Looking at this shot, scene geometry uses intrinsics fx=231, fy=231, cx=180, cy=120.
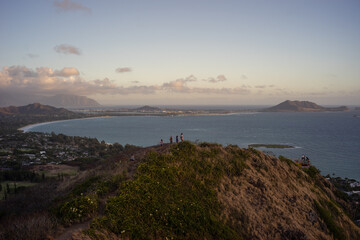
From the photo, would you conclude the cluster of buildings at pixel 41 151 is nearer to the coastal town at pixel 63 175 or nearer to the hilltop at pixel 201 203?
the coastal town at pixel 63 175

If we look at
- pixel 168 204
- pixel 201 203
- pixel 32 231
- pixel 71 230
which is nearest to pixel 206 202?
pixel 201 203

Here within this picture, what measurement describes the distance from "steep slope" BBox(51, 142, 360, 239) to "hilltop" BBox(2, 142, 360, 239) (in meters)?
0.03

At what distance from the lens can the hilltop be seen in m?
8.05

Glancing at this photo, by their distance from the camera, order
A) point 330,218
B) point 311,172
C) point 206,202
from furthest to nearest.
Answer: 1. point 311,172
2. point 330,218
3. point 206,202

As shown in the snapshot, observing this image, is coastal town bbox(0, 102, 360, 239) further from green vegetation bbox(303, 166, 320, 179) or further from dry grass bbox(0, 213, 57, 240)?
dry grass bbox(0, 213, 57, 240)

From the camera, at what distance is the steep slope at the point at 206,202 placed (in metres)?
8.18

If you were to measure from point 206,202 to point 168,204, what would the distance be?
73.2 inches

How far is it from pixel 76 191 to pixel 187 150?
6324 mm

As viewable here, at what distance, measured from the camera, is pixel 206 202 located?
32.7 ft

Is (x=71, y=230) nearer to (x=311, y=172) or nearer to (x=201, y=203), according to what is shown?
(x=201, y=203)

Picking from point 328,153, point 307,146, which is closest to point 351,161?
point 328,153

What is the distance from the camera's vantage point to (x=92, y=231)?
702cm

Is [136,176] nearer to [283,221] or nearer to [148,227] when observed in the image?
[148,227]

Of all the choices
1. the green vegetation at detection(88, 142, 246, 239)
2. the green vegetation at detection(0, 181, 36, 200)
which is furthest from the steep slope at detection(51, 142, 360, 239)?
the green vegetation at detection(0, 181, 36, 200)
